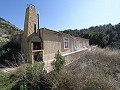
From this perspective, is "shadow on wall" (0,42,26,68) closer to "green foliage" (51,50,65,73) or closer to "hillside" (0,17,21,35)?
"green foliage" (51,50,65,73)

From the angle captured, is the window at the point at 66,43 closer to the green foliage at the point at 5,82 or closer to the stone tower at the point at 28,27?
the stone tower at the point at 28,27

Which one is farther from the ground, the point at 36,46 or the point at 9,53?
the point at 36,46

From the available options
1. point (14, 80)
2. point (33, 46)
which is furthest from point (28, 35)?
point (14, 80)

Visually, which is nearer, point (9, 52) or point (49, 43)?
point (49, 43)

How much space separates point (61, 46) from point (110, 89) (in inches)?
452

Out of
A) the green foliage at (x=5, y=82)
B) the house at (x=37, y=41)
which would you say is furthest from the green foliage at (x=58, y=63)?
the house at (x=37, y=41)

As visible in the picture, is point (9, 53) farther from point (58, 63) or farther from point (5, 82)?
point (58, 63)

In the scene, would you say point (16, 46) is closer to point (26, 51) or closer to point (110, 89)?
point (26, 51)

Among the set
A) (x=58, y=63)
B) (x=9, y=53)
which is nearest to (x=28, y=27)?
(x=9, y=53)

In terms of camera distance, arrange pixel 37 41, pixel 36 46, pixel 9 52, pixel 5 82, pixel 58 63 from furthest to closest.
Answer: pixel 9 52 → pixel 36 46 → pixel 37 41 → pixel 5 82 → pixel 58 63

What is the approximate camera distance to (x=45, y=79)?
6.93 m

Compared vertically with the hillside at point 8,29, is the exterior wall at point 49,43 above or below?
below

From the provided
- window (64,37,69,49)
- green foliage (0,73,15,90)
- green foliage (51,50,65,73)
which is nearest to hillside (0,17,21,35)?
window (64,37,69,49)

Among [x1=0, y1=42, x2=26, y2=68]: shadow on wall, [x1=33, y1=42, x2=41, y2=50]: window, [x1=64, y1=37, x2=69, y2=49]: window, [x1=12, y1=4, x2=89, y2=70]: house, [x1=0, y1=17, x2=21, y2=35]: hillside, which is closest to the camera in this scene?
[x1=12, y1=4, x2=89, y2=70]: house
